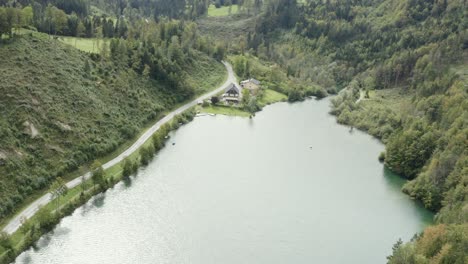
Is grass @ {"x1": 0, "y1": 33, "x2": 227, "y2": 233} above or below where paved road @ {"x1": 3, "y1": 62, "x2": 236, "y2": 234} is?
above

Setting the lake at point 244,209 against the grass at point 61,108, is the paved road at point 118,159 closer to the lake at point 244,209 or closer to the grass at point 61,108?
the grass at point 61,108

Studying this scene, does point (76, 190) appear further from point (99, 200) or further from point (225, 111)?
point (225, 111)

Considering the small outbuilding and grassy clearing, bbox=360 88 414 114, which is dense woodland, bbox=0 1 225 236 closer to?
the small outbuilding

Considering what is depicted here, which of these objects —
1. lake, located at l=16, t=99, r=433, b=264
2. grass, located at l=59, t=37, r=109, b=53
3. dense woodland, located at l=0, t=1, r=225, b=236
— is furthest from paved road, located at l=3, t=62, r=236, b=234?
grass, located at l=59, t=37, r=109, b=53

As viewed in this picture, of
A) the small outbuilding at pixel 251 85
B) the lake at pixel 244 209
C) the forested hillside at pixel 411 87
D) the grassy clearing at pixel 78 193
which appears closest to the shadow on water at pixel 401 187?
the lake at pixel 244 209

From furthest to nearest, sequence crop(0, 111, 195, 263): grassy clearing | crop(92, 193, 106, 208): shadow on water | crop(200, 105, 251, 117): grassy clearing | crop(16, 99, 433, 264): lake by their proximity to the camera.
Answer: crop(200, 105, 251, 117): grassy clearing → crop(92, 193, 106, 208): shadow on water → crop(16, 99, 433, 264): lake → crop(0, 111, 195, 263): grassy clearing

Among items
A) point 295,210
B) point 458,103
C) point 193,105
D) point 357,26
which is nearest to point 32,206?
point 295,210
